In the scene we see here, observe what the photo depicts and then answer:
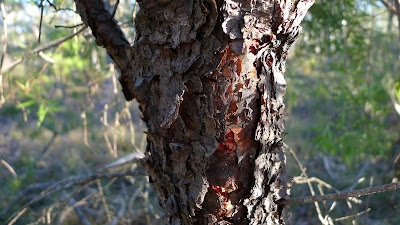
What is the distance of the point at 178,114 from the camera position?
1.00 m

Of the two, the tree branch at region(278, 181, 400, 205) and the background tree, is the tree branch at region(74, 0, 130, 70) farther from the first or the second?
the tree branch at region(278, 181, 400, 205)

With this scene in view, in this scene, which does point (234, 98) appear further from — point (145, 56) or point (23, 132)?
point (23, 132)

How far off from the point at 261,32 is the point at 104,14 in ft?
1.94

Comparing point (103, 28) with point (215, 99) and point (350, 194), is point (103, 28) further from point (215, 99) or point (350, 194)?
point (350, 194)

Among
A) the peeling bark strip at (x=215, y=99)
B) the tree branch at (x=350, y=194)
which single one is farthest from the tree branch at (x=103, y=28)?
the tree branch at (x=350, y=194)

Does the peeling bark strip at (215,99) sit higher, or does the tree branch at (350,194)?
the peeling bark strip at (215,99)

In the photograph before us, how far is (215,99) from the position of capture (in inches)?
38.3

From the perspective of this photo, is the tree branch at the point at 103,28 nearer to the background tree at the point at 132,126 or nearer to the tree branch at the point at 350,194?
the background tree at the point at 132,126

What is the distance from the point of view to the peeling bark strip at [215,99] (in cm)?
94

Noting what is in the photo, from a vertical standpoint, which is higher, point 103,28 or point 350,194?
point 103,28

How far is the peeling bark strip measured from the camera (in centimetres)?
94

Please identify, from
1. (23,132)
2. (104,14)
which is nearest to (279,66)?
(104,14)

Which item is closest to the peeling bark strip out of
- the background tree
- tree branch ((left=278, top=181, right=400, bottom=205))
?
tree branch ((left=278, top=181, right=400, bottom=205))

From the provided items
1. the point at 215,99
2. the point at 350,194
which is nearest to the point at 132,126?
the point at 215,99
